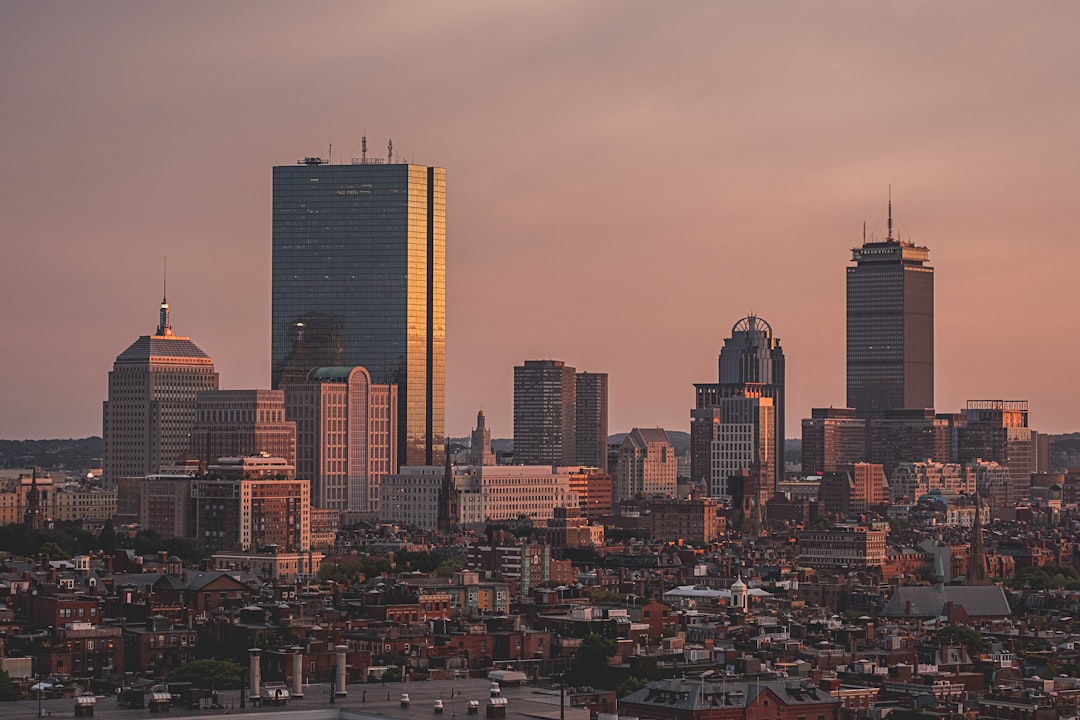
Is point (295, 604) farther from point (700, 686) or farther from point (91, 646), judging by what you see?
point (700, 686)

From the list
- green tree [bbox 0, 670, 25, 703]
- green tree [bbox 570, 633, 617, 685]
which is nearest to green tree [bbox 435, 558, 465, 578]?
green tree [bbox 570, 633, 617, 685]

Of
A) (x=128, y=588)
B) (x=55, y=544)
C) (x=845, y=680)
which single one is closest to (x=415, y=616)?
(x=128, y=588)

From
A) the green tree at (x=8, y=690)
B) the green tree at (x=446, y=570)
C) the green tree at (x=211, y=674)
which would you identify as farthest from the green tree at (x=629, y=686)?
the green tree at (x=446, y=570)

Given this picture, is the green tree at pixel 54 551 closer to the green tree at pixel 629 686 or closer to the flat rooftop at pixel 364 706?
the green tree at pixel 629 686

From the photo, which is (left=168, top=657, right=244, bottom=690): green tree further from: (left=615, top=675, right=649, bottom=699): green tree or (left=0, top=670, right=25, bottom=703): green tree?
(left=615, top=675, right=649, bottom=699): green tree

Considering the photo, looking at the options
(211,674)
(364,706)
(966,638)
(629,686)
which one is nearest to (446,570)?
(966,638)

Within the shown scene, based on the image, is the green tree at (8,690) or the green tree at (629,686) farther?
the green tree at (629,686)
